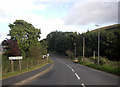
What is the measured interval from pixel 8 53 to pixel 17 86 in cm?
1801

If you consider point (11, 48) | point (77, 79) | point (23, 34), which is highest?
point (23, 34)

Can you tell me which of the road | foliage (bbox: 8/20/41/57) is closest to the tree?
foliage (bbox: 8/20/41/57)

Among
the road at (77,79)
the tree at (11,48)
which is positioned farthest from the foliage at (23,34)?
the road at (77,79)

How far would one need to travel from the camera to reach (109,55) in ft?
176

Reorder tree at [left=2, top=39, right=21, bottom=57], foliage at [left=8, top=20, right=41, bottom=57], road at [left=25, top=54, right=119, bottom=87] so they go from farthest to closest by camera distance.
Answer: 1. foliage at [left=8, top=20, right=41, bottom=57]
2. tree at [left=2, top=39, right=21, bottom=57]
3. road at [left=25, top=54, right=119, bottom=87]

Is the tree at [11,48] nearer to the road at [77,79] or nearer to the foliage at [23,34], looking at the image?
the foliage at [23,34]

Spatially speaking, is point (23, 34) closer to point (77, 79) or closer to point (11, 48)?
point (11, 48)

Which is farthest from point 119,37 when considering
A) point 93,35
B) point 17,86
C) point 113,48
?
point 17,86

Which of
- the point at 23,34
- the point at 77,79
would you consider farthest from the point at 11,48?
the point at 77,79

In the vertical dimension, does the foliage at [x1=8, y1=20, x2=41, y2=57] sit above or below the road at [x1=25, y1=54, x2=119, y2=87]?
above

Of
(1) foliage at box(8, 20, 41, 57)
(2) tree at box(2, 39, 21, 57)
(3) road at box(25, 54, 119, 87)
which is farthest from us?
(1) foliage at box(8, 20, 41, 57)

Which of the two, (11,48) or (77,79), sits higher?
(11,48)

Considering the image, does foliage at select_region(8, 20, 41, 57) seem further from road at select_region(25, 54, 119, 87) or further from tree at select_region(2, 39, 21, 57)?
road at select_region(25, 54, 119, 87)

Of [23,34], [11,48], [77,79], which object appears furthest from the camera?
[23,34]
